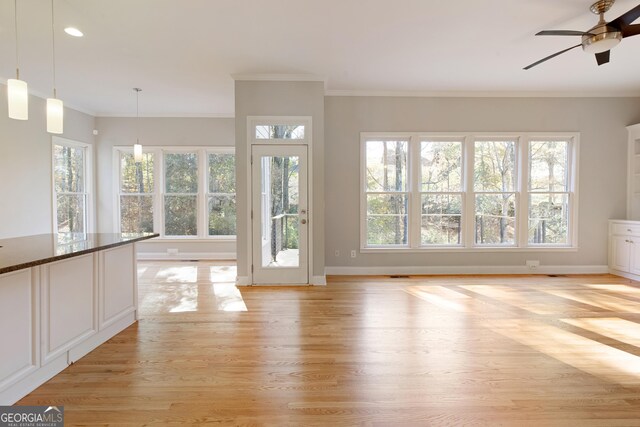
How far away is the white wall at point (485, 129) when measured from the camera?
5.12 meters

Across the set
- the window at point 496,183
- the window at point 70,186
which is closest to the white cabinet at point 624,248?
the window at point 496,183

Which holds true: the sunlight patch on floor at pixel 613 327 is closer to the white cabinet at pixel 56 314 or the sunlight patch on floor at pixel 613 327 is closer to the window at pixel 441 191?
the window at pixel 441 191

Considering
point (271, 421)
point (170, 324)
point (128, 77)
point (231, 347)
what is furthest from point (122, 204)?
point (271, 421)

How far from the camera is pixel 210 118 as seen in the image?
6.47 metres

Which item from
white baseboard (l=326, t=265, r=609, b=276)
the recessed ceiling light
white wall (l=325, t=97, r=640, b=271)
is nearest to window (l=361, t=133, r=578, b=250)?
white wall (l=325, t=97, r=640, b=271)

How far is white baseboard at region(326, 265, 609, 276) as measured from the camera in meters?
5.19

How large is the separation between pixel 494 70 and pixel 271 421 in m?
4.84

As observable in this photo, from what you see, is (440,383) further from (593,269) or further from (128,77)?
(128,77)

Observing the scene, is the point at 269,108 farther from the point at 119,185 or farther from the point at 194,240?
the point at 119,185

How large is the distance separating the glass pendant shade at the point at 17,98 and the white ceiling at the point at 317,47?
1.26 meters

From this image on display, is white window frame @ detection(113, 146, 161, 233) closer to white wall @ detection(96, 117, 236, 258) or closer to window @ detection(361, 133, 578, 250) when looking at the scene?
white wall @ detection(96, 117, 236, 258)

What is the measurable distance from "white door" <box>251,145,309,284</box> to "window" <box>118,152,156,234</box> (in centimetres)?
327

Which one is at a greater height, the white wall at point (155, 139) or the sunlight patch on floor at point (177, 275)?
the white wall at point (155, 139)

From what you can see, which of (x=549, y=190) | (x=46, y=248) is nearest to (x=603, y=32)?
(x=549, y=190)
